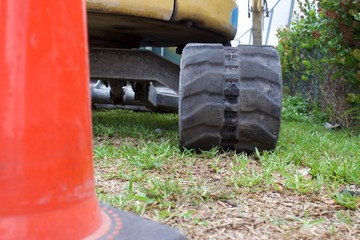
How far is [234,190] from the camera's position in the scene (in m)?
1.47

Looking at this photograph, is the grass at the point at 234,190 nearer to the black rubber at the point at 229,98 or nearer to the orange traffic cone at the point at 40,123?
the black rubber at the point at 229,98

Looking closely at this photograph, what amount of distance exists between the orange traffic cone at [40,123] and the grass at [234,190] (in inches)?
13.4

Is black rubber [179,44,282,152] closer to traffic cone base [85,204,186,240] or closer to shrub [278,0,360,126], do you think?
traffic cone base [85,204,186,240]

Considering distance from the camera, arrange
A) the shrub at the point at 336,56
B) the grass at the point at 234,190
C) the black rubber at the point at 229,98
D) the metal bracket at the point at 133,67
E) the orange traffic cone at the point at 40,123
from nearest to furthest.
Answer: the orange traffic cone at the point at 40,123 → the grass at the point at 234,190 → the black rubber at the point at 229,98 → the metal bracket at the point at 133,67 → the shrub at the point at 336,56

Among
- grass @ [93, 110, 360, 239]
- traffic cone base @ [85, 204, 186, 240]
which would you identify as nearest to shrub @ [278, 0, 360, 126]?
grass @ [93, 110, 360, 239]

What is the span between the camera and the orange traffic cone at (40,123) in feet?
2.66

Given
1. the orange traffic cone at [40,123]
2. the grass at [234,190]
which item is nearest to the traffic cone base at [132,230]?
the orange traffic cone at [40,123]

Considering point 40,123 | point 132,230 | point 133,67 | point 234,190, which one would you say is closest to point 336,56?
point 133,67

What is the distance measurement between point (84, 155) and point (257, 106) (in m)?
1.12

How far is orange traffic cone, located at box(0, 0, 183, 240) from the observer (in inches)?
31.9

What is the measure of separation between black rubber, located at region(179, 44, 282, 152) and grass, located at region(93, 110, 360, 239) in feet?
0.33

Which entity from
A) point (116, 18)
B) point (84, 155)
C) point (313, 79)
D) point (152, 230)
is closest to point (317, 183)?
point (152, 230)

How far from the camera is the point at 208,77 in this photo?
1897mm

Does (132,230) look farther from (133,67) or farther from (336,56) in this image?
(336,56)
